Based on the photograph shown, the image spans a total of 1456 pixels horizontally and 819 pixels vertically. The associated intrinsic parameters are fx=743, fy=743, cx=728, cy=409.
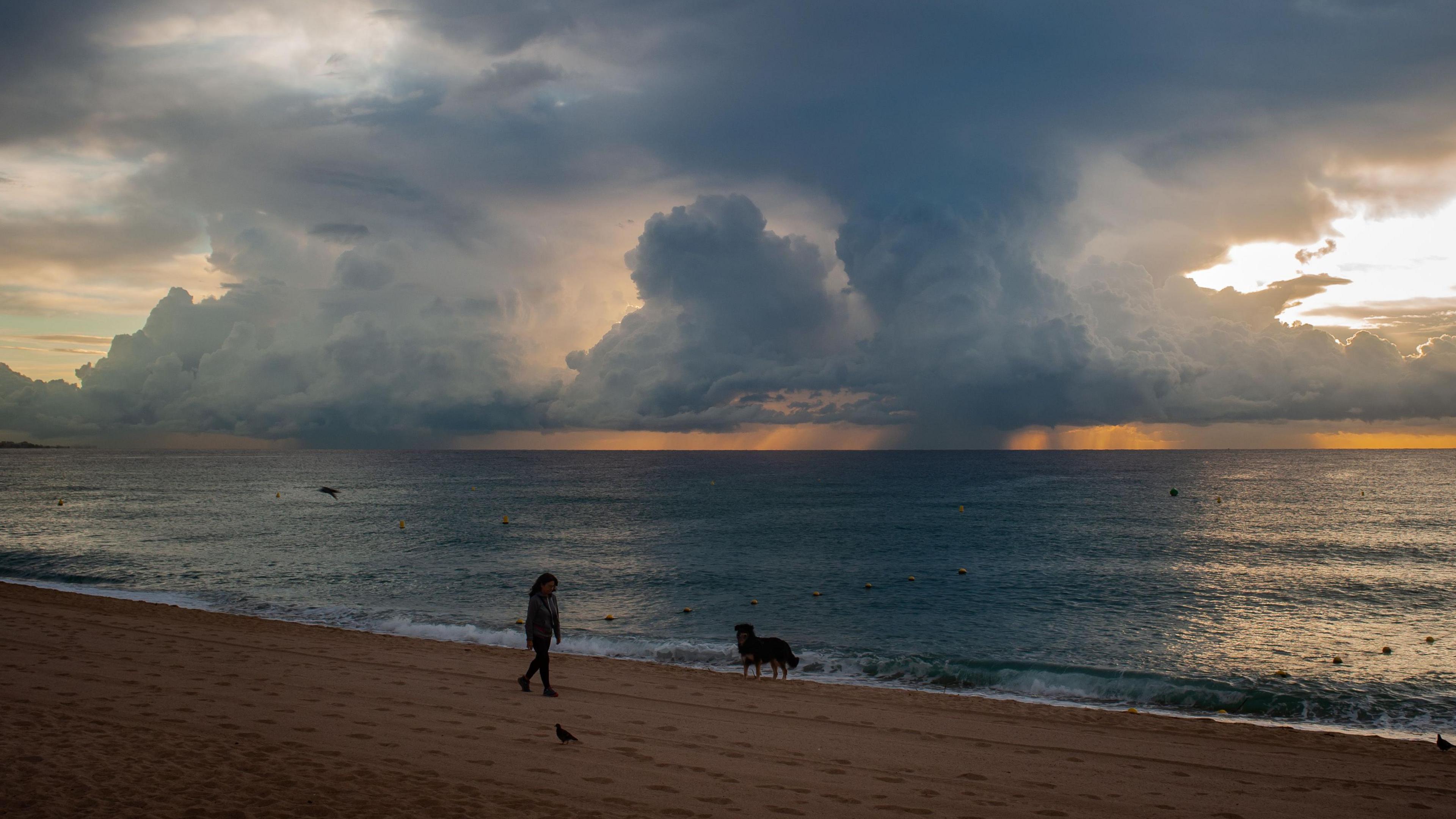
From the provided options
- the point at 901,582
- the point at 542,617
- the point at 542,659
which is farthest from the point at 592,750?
the point at 901,582

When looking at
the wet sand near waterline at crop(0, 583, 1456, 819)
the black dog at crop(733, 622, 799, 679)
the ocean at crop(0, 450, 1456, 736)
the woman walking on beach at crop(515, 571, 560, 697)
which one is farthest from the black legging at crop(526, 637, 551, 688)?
the black dog at crop(733, 622, 799, 679)

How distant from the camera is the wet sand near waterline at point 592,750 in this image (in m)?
8.56

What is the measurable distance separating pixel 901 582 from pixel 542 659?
23.2 metres

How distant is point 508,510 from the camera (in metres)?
76.0

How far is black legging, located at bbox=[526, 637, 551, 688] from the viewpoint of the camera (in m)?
13.6

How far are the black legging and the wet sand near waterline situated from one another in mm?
563

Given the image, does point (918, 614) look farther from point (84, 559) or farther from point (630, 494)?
point (630, 494)

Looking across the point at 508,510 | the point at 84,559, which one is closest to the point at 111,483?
the point at 508,510

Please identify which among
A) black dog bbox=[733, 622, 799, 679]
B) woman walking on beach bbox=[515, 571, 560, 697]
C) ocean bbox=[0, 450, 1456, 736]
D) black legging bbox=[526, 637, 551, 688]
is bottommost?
ocean bbox=[0, 450, 1456, 736]

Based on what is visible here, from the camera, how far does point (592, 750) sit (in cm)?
1073

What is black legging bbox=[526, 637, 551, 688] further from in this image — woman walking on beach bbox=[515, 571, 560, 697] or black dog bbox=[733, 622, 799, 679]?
black dog bbox=[733, 622, 799, 679]

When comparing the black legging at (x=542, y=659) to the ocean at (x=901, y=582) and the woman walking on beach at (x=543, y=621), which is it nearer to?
the woman walking on beach at (x=543, y=621)

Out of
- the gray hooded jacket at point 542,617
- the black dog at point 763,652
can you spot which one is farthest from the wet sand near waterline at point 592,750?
the gray hooded jacket at point 542,617

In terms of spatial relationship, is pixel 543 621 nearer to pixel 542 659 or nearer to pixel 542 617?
pixel 542 617
